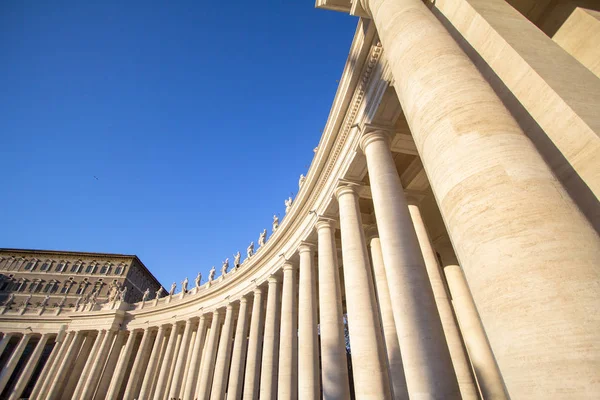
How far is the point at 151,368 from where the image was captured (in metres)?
70.6

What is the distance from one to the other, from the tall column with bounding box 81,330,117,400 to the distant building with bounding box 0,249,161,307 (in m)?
30.9

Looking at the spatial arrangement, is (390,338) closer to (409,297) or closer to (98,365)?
(409,297)

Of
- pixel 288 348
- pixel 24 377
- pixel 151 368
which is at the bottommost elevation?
pixel 288 348

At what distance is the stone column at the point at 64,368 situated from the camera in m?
71.4

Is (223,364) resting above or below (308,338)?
above

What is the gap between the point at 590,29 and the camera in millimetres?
12336

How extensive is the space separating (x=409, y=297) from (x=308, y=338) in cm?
1658

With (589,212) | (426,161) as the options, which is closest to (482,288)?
(426,161)

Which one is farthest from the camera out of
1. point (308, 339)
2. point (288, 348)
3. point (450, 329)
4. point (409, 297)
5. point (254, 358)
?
point (254, 358)

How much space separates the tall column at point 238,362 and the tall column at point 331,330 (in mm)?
26707

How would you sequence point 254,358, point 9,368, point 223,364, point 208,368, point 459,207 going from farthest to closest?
point 9,368, point 208,368, point 223,364, point 254,358, point 459,207

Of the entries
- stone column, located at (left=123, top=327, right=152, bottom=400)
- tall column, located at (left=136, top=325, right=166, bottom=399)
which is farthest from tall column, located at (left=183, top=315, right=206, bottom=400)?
stone column, located at (left=123, top=327, right=152, bottom=400)

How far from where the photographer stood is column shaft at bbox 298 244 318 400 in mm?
26562

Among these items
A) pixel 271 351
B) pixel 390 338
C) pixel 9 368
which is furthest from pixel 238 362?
pixel 9 368
